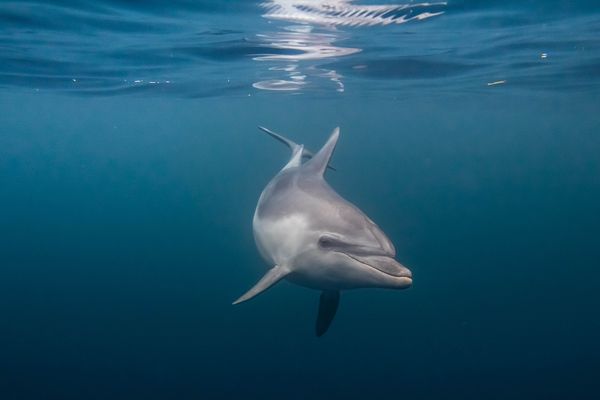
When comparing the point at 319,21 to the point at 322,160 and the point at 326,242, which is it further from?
the point at 326,242

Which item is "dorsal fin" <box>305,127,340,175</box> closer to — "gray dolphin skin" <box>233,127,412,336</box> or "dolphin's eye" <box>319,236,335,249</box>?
"gray dolphin skin" <box>233,127,412,336</box>

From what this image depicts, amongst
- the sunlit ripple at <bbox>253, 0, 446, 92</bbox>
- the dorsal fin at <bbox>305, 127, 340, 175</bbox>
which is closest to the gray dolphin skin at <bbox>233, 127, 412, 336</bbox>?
the dorsal fin at <bbox>305, 127, 340, 175</bbox>

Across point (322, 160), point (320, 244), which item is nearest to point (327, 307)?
point (320, 244)

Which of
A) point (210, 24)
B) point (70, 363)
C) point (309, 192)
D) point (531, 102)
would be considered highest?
point (210, 24)

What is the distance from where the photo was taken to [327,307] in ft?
27.5

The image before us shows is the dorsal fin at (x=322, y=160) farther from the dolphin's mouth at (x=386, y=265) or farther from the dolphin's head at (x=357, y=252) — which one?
the dolphin's mouth at (x=386, y=265)

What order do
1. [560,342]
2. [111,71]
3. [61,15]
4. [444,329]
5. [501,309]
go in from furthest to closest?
1. [111,71]
2. [501,309]
3. [444,329]
4. [560,342]
5. [61,15]

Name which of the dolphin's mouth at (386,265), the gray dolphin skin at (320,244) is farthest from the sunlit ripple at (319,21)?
the dolphin's mouth at (386,265)

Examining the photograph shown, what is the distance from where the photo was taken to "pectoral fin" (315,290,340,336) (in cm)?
826

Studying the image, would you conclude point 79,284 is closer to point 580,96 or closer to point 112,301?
point 112,301

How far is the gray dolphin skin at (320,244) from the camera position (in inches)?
236

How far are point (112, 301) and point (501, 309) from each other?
14.4 metres

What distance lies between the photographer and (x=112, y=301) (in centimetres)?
1961

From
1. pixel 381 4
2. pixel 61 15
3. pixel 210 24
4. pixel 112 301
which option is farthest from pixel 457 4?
→ pixel 112 301
